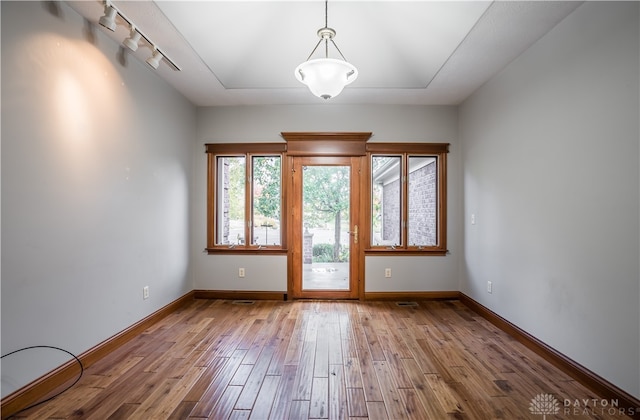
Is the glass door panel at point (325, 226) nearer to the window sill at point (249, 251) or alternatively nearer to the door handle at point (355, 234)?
the door handle at point (355, 234)

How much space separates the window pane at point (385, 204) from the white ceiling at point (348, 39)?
35.9 inches

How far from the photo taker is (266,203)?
416cm

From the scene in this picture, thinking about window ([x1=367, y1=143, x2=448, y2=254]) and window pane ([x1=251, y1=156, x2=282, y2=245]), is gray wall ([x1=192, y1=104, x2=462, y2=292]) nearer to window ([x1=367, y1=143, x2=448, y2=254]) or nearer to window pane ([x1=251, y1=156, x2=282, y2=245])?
window ([x1=367, y1=143, x2=448, y2=254])

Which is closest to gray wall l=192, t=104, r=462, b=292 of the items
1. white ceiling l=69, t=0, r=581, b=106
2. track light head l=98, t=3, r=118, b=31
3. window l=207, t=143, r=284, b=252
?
window l=207, t=143, r=284, b=252

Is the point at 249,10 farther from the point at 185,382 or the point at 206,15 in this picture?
the point at 185,382

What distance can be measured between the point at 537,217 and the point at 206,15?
3.15 metres

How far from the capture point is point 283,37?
283 cm

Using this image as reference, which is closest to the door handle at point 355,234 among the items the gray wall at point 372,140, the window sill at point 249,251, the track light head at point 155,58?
the gray wall at point 372,140

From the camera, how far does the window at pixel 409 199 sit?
407cm

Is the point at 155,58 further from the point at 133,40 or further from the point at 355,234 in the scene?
the point at 355,234

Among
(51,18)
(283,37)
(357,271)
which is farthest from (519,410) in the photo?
(51,18)

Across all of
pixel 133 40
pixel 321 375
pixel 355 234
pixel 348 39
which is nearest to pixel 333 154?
pixel 355 234

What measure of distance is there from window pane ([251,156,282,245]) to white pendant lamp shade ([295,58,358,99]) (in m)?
2.05

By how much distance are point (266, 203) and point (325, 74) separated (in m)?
2.36
